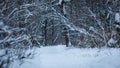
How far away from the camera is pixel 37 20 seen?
12805 mm

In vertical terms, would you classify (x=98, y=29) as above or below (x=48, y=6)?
below

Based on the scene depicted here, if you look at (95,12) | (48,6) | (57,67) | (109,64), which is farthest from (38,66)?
(95,12)

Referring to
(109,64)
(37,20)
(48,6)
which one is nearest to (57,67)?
(109,64)

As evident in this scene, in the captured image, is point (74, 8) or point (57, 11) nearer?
point (57, 11)

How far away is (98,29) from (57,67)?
830 cm

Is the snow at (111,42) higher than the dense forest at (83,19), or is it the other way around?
the dense forest at (83,19)

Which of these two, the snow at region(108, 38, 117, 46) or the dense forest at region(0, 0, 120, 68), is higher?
the dense forest at region(0, 0, 120, 68)

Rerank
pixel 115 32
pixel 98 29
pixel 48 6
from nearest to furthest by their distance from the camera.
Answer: pixel 48 6 → pixel 115 32 → pixel 98 29

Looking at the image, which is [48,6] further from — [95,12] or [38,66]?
[38,66]

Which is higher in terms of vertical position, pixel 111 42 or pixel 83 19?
pixel 83 19

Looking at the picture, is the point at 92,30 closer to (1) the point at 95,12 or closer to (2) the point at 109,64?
(1) the point at 95,12

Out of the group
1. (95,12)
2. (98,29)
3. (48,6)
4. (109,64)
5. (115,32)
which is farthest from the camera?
(95,12)

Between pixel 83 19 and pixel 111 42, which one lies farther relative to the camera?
pixel 83 19

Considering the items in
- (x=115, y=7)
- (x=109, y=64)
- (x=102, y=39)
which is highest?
(x=115, y=7)
